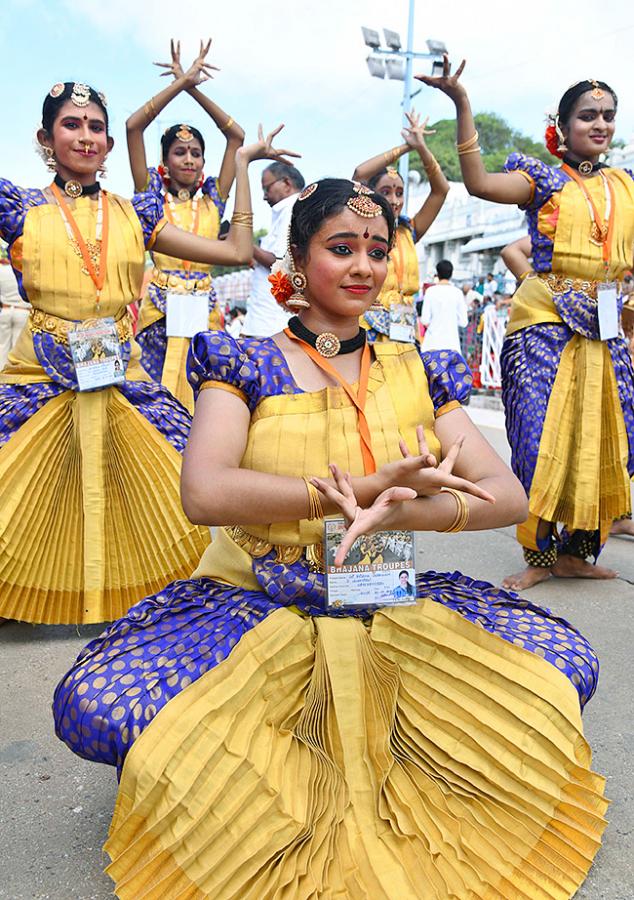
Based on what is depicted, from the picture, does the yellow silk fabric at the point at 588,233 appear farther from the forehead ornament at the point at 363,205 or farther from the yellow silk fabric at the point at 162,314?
the yellow silk fabric at the point at 162,314

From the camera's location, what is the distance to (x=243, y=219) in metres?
3.47

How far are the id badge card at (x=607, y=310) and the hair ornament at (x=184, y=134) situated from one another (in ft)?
9.71

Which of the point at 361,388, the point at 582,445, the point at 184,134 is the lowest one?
the point at 582,445

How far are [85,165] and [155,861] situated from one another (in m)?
2.62

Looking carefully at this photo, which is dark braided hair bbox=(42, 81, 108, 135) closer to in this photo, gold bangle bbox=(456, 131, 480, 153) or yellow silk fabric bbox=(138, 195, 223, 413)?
gold bangle bbox=(456, 131, 480, 153)

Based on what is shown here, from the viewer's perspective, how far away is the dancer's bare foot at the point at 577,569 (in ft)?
14.2

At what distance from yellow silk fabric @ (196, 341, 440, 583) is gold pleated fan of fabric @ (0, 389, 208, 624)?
1255 millimetres

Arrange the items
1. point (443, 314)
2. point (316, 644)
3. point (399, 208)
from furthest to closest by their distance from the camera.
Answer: point (443, 314), point (399, 208), point (316, 644)

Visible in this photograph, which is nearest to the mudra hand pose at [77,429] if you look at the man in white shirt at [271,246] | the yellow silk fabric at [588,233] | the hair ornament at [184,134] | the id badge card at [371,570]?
the yellow silk fabric at [588,233]

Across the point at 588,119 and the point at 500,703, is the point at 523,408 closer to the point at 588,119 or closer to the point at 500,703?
the point at 588,119

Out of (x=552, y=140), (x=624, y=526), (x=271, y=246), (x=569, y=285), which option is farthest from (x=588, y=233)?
(x=271, y=246)

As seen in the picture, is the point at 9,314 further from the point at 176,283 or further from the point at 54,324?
the point at 54,324

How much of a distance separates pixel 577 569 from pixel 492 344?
348 inches

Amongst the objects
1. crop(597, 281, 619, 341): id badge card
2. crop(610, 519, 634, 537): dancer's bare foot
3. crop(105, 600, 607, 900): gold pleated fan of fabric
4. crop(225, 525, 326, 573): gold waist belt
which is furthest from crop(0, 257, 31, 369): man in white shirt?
crop(105, 600, 607, 900): gold pleated fan of fabric
